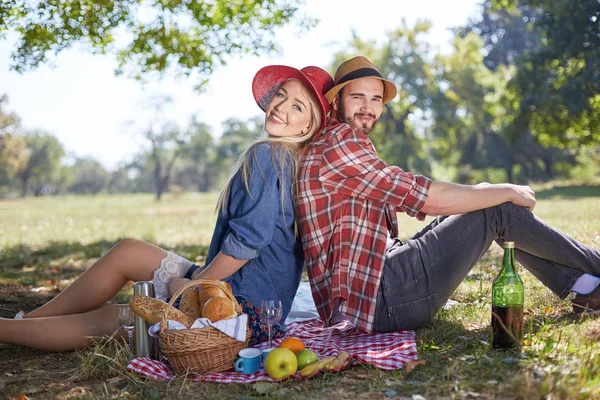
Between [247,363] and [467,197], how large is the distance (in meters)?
1.55

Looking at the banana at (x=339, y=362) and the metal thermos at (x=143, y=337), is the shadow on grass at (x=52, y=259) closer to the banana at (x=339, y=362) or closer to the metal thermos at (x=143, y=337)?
the metal thermos at (x=143, y=337)

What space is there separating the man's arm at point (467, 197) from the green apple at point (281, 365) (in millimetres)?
1167

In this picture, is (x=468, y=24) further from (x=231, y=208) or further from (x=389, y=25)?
(x=231, y=208)

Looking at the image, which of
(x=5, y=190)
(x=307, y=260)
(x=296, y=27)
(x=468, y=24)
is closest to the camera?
(x=307, y=260)

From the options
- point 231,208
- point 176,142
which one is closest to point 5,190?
point 176,142

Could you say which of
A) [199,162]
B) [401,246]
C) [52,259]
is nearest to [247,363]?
[401,246]

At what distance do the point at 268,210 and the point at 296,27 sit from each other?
6756 millimetres

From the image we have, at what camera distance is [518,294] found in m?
3.26

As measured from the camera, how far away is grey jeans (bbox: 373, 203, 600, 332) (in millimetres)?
3521

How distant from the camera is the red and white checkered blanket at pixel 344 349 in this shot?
3.19 metres

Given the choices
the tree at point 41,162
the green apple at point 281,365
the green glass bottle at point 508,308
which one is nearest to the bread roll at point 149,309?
the green apple at point 281,365

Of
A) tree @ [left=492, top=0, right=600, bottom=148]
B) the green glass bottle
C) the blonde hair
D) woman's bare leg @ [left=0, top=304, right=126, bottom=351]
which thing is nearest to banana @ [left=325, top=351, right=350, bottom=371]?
the green glass bottle

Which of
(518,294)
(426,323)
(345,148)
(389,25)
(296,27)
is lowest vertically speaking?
(426,323)

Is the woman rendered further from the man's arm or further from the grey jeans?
the man's arm
